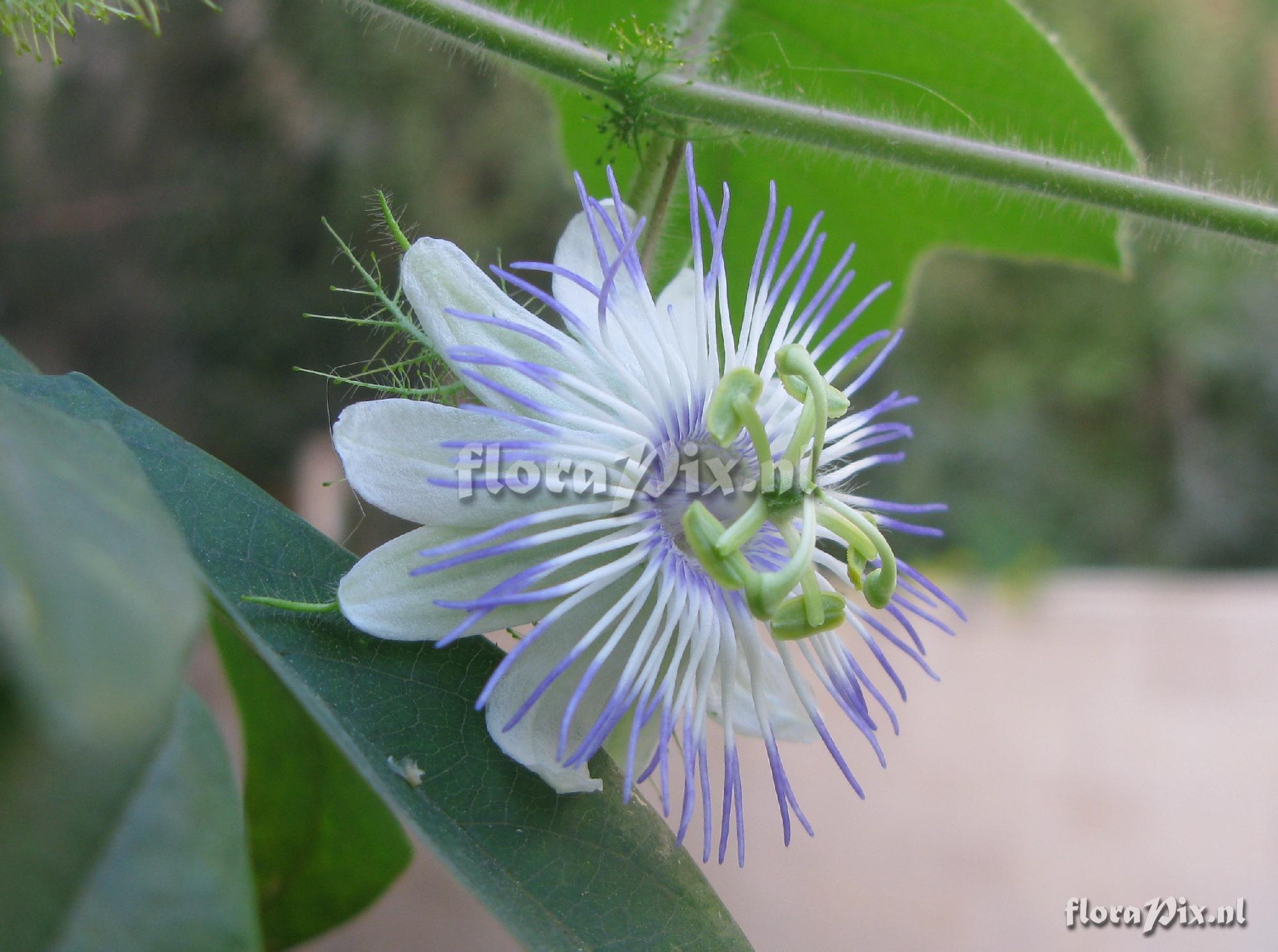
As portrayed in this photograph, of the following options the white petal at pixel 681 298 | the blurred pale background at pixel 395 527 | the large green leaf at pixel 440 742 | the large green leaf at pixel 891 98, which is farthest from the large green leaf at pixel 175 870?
the blurred pale background at pixel 395 527

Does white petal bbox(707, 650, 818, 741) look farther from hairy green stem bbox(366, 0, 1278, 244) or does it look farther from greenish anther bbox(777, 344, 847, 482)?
hairy green stem bbox(366, 0, 1278, 244)

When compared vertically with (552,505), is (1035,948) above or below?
below

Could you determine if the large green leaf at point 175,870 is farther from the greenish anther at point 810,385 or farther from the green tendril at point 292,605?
the greenish anther at point 810,385

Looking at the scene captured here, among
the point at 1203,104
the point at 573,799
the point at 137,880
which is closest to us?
the point at 137,880

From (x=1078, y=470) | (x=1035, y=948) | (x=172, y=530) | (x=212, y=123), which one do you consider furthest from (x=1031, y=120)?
(x=1078, y=470)

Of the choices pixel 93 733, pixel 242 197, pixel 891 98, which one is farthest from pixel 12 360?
pixel 242 197

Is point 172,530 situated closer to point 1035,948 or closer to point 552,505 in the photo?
point 552,505

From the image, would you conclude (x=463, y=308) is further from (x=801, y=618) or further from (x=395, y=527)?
(x=395, y=527)
